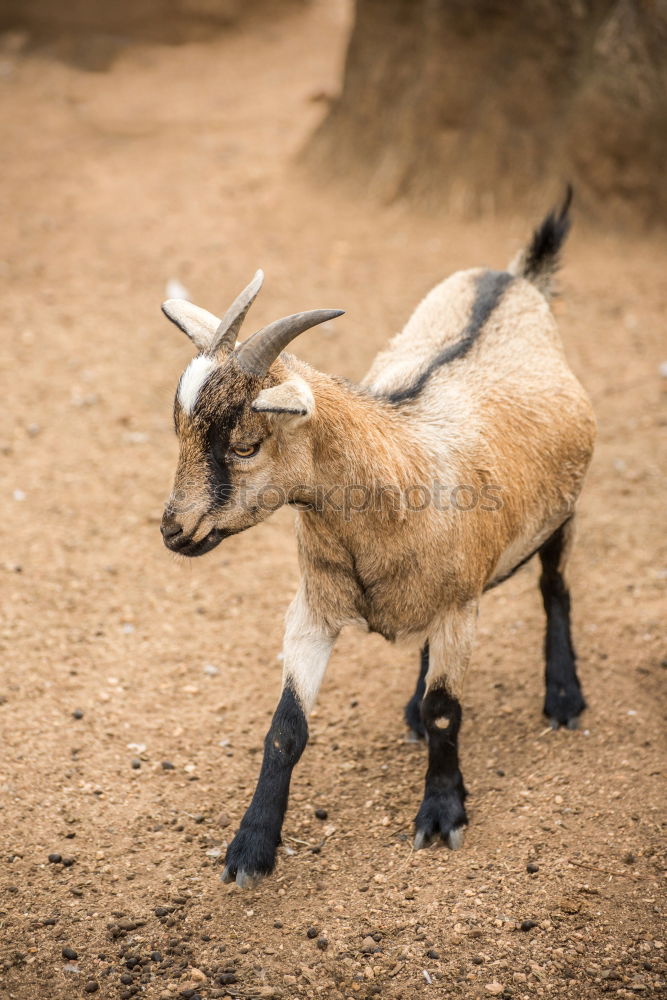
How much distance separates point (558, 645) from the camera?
5398 mm

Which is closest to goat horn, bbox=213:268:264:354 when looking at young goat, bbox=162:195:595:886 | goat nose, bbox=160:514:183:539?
young goat, bbox=162:195:595:886

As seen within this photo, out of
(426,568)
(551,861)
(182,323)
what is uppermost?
(182,323)

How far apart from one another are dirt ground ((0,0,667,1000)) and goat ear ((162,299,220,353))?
208 cm

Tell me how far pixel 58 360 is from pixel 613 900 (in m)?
6.18

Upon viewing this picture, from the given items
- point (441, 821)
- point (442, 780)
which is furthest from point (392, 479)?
point (441, 821)

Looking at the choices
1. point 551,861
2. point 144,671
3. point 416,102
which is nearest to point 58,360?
point 144,671

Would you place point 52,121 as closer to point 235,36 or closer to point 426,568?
point 235,36

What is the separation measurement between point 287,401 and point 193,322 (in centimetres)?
75

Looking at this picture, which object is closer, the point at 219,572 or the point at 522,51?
the point at 219,572

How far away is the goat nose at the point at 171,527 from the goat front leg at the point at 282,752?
75 cm

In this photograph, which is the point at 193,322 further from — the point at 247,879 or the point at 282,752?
the point at 247,879

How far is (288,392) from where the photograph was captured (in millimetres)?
3662

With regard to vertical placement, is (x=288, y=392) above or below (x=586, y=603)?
above

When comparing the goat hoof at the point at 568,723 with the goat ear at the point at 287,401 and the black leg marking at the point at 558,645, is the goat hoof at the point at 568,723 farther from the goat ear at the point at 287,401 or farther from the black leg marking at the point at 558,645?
the goat ear at the point at 287,401
